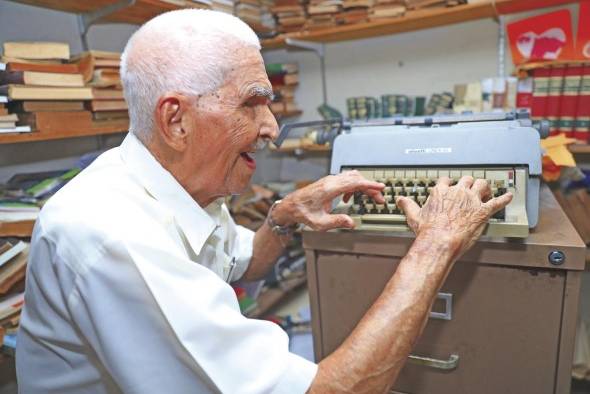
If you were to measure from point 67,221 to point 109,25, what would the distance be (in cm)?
150

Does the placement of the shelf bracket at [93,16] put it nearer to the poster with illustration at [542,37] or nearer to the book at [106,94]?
the book at [106,94]

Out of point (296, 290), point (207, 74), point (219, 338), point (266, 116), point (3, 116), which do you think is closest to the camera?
point (219, 338)

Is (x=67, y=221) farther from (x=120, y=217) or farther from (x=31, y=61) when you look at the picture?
(x=31, y=61)

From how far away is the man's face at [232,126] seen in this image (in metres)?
0.73

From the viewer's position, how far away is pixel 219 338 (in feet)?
1.95

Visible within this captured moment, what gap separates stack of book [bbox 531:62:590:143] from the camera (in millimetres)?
1493

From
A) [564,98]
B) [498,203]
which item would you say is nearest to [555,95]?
[564,98]

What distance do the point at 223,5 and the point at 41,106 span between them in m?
0.98

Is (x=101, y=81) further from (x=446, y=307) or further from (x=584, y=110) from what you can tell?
(x=584, y=110)

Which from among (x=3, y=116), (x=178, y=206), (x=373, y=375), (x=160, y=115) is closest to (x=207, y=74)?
(x=160, y=115)

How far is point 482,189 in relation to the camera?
0.80m

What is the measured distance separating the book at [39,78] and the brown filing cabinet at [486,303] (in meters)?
0.94

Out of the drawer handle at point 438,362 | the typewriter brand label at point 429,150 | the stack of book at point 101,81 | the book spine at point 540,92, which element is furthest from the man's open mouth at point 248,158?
the book spine at point 540,92

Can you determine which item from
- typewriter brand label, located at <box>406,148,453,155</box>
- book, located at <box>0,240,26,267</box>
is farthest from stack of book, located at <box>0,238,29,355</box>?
typewriter brand label, located at <box>406,148,453,155</box>
